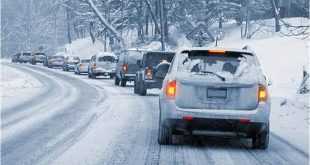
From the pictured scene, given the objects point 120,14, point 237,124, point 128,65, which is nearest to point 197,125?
point 237,124

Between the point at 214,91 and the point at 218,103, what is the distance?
7.6 inches

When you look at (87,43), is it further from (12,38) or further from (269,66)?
(269,66)

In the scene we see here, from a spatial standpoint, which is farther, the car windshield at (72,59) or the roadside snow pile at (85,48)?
the roadside snow pile at (85,48)

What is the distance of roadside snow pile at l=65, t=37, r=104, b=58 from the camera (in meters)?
84.3

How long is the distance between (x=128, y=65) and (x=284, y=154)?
22.1 m

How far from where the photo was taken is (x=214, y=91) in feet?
34.4

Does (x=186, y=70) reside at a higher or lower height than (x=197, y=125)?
higher

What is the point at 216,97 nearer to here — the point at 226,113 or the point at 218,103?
the point at 218,103

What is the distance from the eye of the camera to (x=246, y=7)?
6569 centimetres

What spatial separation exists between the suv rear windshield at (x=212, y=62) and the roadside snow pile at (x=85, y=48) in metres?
72.5

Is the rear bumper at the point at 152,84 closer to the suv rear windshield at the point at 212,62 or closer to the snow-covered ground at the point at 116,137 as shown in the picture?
the snow-covered ground at the point at 116,137

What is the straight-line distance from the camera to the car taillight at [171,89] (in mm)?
10627

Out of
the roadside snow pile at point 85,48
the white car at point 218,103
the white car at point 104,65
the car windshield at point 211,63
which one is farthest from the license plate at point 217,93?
the roadside snow pile at point 85,48

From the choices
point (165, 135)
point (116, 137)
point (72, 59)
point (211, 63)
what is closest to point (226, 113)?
point (211, 63)
